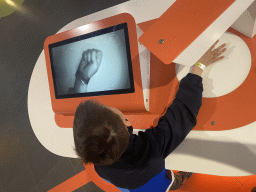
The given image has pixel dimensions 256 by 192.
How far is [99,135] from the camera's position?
53 cm

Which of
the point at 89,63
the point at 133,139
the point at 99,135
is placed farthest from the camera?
the point at 89,63

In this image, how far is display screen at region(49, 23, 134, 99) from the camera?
2.69ft

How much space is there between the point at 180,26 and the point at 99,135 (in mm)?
441

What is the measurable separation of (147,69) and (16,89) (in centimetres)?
179

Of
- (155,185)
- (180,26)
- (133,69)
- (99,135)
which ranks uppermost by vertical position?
(180,26)

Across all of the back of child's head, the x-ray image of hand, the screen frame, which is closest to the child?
the back of child's head

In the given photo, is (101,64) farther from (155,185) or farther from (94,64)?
(155,185)

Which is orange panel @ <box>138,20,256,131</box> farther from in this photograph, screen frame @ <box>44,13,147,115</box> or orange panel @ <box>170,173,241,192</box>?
orange panel @ <box>170,173,241,192</box>

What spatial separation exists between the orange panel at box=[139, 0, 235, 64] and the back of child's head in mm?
266

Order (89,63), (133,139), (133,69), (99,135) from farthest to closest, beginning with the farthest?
(89,63)
(133,69)
(133,139)
(99,135)

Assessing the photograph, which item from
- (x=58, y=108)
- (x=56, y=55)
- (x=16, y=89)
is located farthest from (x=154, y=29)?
(x=16, y=89)

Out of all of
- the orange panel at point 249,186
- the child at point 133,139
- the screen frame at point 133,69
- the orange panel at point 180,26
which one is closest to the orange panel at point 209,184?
the orange panel at point 249,186

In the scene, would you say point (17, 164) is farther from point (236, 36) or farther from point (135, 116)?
point (236, 36)

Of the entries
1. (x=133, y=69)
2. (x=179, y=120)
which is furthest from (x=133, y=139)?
(x=133, y=69)
